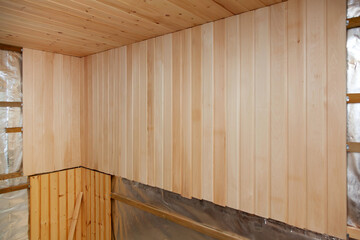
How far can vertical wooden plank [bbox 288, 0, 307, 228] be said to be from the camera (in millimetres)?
1529

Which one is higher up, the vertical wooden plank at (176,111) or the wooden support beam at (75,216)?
the vertical wooden plank at (176,111)

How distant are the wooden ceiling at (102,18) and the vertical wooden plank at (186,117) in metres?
0.20

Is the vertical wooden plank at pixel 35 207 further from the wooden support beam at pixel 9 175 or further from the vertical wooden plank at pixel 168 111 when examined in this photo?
the vertical wooden plank at pixel 168 111

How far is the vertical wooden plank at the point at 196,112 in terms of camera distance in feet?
6.70

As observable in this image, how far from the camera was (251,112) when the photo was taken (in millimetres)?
1755

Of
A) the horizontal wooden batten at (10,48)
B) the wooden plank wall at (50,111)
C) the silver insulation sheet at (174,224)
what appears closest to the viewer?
the silver insulation sheet at (174,224)

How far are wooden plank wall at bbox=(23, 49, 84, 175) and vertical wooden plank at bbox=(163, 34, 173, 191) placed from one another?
1570mm

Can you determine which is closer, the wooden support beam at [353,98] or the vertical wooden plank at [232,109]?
the wooden support beam at [353,98]

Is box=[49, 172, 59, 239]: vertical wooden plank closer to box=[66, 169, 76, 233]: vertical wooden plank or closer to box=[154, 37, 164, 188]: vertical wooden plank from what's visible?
box=[66, 169, 76, 233]: vertical wooden plank

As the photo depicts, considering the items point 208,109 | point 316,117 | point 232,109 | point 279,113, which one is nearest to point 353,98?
point 316,117

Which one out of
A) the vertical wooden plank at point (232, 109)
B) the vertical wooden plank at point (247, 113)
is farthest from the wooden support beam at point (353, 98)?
the vertical wooden plank at point (232, 109)

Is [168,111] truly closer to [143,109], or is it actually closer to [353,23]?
[143,109]

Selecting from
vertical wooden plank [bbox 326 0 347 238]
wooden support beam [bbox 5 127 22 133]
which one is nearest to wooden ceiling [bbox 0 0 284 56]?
vertical wooden plank [bbox 326 0 347 238]

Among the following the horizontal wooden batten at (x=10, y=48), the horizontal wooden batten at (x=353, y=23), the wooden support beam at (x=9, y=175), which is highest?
the horizontal wooden batten at (x=10, y=48)
